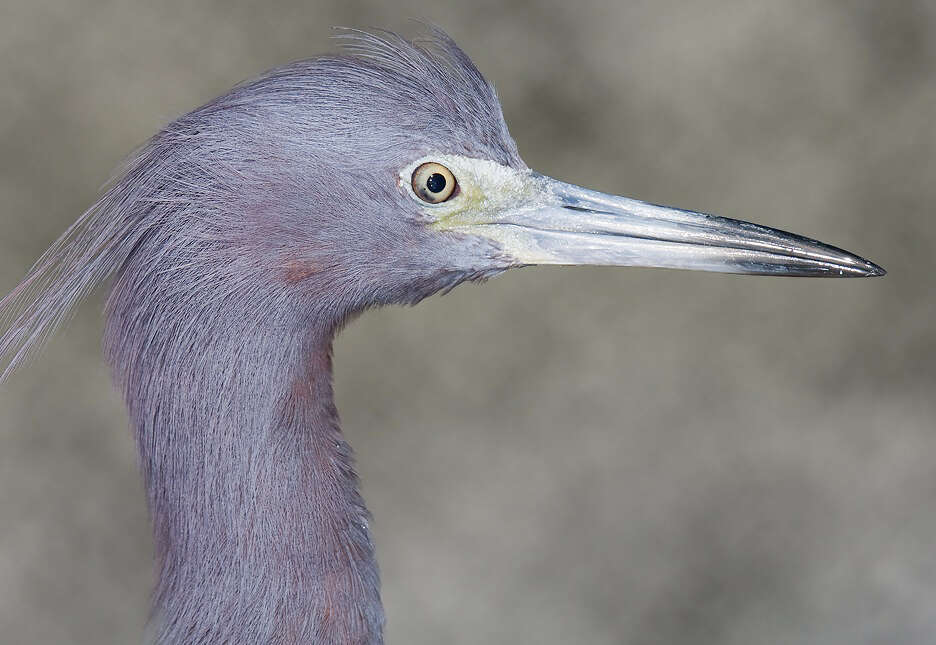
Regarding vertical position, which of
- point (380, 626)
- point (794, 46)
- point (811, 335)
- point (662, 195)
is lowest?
point (380, 626)

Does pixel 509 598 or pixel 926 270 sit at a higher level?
pixel 926 270

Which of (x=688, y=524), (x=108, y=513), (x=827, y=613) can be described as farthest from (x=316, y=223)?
(x=827, y=613)

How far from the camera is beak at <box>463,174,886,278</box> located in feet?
6.84

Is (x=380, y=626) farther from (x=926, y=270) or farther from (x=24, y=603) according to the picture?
(x=926, y=270)

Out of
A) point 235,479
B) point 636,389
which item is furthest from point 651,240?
point 636,389

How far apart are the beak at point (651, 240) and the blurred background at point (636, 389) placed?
1974 mm

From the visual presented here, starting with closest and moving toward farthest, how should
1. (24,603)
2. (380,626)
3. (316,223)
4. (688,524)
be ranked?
(316,223) < (380,626) < (24,603) < (688,524)

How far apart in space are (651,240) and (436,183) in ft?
1.28

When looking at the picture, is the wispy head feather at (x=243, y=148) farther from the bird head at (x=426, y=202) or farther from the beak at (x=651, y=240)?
the beak at (x=651, y=240)

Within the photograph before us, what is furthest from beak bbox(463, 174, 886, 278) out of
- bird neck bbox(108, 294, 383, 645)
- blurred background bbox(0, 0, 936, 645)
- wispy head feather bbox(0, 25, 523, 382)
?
blurred background bbox(0, 0, 936, 645)

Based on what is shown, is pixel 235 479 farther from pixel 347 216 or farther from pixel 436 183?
pixel 436 183

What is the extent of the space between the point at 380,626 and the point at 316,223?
0.70 m

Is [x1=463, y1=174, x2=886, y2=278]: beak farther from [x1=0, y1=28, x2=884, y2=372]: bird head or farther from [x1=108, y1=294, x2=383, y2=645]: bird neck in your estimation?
[x1=108, y1=294, x2=383, y2=645]: bird neck

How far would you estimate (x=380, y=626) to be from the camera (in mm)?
2094
